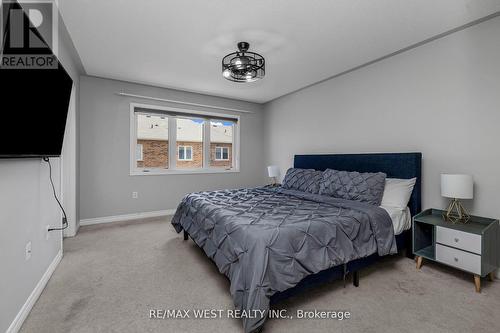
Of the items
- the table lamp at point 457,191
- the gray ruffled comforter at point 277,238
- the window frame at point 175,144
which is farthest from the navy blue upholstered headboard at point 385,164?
the window frame at point 175,144

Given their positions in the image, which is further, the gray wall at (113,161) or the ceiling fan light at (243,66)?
the gray wall at (113,161)

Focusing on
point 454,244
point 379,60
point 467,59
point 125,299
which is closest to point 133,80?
point 125,299

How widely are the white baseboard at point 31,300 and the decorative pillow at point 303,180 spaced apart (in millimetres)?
3130

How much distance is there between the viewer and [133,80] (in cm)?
398

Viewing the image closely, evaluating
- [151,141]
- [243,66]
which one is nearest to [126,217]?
[151,141]

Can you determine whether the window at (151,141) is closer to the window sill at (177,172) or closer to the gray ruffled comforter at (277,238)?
the window sill at (177,172)

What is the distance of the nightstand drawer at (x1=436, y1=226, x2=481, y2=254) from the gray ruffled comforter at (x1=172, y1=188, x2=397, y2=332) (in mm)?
445

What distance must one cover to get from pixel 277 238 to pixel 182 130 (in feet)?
12.2

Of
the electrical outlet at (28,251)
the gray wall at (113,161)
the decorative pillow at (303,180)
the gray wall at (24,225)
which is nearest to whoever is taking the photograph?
the gray wall at (24,225)

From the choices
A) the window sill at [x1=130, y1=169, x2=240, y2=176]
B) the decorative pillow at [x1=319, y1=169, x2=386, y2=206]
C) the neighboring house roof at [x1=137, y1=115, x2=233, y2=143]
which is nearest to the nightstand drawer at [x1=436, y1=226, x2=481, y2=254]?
the decorative pillow at [x1=319, y1=169, x2=386, y2=206]

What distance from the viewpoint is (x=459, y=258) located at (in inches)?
81.8

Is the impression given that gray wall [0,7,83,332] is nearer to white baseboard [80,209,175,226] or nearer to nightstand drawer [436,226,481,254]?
white baseboard [80,209,175,226]

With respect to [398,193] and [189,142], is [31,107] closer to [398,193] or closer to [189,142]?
[189,142]

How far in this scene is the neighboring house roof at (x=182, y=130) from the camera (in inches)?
171
